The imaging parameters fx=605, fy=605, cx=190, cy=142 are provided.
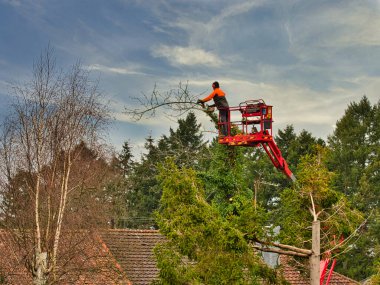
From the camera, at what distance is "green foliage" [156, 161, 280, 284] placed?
37.4 ft

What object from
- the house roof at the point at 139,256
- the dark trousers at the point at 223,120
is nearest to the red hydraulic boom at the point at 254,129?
the dark trousers at the point at 223,120

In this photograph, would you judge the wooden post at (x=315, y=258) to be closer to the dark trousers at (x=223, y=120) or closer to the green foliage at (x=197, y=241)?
the green foliage at (x=197, y=241)

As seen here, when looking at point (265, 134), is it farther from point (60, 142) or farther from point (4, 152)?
point (4, 152)

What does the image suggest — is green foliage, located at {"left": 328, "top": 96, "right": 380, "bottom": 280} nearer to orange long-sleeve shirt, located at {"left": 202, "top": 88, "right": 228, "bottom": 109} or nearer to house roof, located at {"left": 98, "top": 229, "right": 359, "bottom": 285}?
house roof, located at {"left": 98, "top": 229, "right": 359, "bottom": 285}

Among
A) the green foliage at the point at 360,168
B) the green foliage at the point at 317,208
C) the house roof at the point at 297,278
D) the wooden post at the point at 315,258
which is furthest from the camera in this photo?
the green foliage at the point at 360,168

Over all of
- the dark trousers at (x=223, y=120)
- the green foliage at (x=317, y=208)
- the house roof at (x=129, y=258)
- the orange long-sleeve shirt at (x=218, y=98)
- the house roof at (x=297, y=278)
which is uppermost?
the orange long-sleeve shirt at (x=218, y=98)

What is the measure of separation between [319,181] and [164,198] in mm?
3349

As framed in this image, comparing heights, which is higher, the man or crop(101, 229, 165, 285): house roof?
the man

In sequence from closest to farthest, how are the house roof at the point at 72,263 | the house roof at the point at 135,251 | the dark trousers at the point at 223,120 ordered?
the dark trousers at the point at 223,120 < the house roof at the point at 72,263 < the house roof at the point at 135,251

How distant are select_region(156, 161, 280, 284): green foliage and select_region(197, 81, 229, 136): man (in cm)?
200

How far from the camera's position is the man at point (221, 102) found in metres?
14.0

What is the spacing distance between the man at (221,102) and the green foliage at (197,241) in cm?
200

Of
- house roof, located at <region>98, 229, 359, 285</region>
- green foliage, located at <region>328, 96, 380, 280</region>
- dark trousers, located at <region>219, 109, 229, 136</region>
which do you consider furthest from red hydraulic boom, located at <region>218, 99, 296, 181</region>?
green foliage, located at <region>328, 96, 380, 280</region>

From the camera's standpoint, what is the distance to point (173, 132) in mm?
42844
